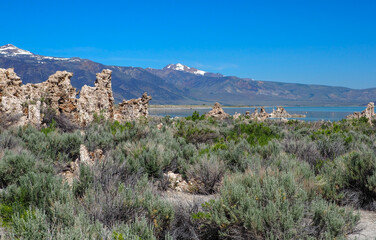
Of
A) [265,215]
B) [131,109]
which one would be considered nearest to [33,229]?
[265,215]

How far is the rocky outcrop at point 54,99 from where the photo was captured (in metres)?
11.4

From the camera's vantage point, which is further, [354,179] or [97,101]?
[97,101]

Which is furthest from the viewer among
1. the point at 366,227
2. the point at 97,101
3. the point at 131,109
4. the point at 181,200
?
the point at 131,109

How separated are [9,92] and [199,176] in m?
9.13

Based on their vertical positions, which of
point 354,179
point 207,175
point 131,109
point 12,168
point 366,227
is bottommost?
point 366,227

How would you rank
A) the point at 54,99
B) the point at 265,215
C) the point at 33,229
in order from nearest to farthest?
the point at 33,229, the point at 265,215, the point at 54,99

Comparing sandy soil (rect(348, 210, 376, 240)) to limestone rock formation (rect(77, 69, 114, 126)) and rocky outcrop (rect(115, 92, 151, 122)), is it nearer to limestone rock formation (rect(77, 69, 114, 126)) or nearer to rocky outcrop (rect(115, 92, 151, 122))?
limestone rock formation (rect(77, 69, 114, 126))

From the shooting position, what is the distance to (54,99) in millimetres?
13078

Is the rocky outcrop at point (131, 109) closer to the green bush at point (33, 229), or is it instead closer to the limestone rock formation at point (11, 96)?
the limestone rock formation at point (11, 96)

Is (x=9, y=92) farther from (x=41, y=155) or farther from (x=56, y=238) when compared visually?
(x=56, y=238)

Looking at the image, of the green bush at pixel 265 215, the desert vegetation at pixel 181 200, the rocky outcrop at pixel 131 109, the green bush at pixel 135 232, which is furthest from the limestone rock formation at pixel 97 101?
the green bush at pixel 135 232

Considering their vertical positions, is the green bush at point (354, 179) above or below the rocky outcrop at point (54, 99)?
below

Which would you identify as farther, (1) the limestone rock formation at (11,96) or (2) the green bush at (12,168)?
(1) the limestone rock formation at (11,96)

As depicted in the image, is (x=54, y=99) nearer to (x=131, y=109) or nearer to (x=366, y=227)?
(x=131, y=109)
